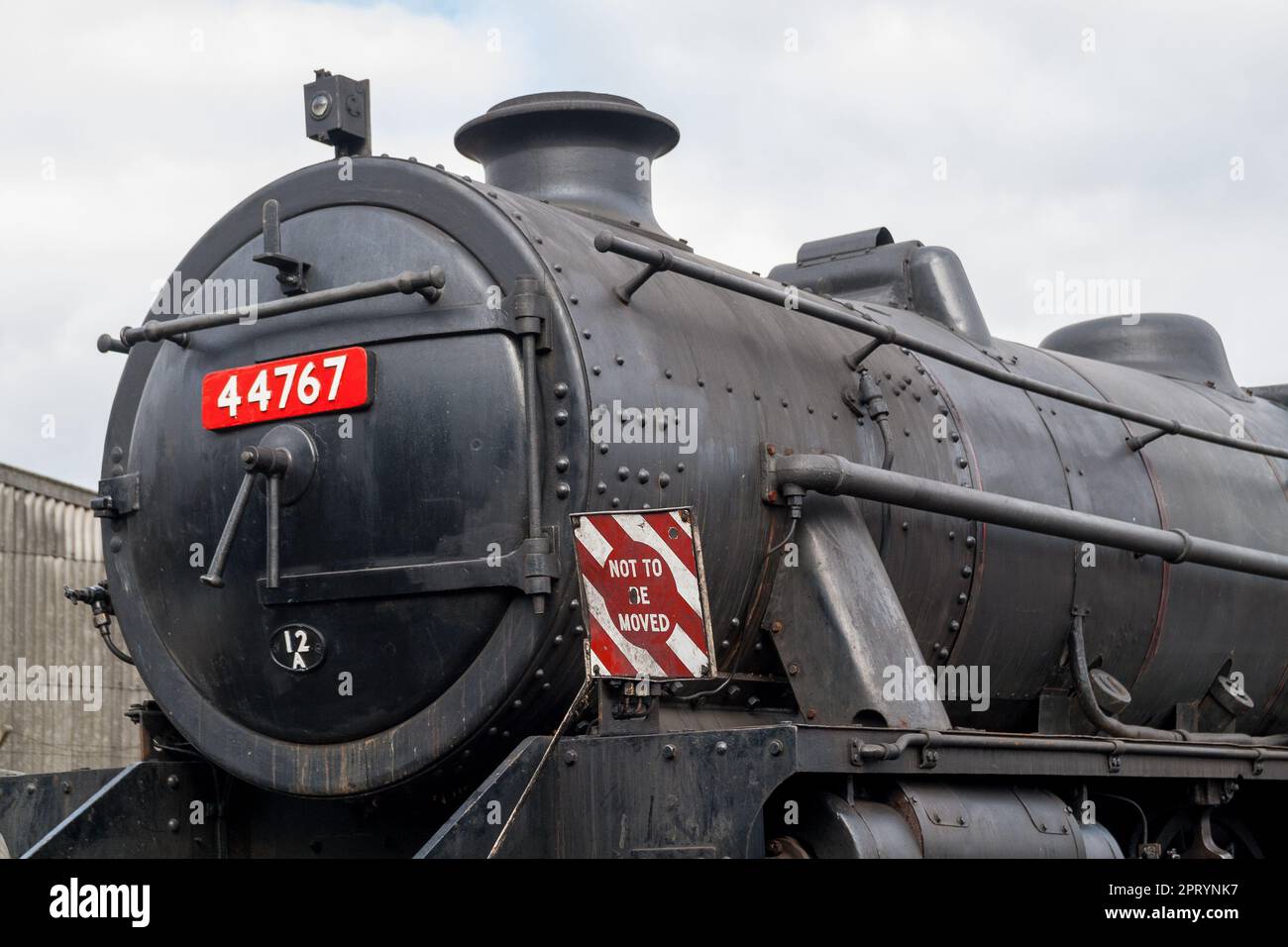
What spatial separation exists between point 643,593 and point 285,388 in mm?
1465

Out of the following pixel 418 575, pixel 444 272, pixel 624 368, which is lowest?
pixel 418 575

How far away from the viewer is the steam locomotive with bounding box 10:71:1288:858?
194 inches

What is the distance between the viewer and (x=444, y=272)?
5348 millimetres

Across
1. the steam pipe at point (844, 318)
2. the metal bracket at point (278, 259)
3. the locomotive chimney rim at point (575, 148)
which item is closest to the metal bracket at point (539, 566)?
the steam pipe at point (844, 318)

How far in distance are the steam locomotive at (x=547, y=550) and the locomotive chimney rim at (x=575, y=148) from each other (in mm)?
→ 13

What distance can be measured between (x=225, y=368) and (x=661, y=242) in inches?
70.1

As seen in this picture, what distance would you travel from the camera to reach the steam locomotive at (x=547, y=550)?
4.93 m

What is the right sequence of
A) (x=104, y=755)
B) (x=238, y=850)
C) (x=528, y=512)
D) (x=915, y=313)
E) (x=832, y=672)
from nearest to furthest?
(x=528, y=512)
(x=832, y=672)
(x=238, y=850)
(x=915, y=313)
(x=104, y=755)
